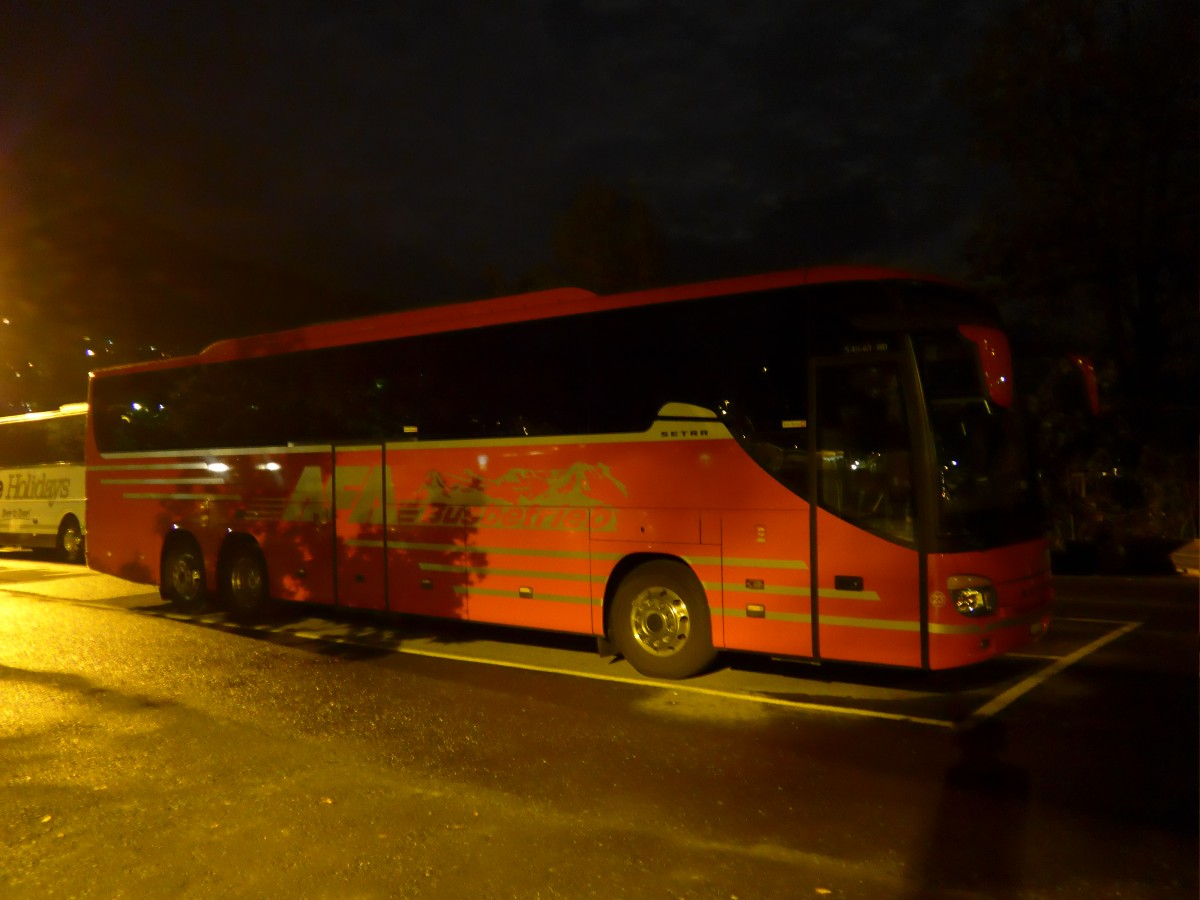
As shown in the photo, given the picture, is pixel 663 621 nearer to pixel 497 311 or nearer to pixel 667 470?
pixel 667 470

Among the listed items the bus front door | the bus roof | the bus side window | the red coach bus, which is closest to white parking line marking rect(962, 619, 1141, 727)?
the red coach bus

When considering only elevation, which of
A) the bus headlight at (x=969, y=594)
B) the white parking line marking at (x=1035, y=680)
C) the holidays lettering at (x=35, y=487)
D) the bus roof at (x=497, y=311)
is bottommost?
the white parking line marking at (x=1035, y=680)

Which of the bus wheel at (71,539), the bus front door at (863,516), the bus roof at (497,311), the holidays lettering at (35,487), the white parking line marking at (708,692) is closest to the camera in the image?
the bus front door at (863,516)

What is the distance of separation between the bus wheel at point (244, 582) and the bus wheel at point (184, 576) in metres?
0.54

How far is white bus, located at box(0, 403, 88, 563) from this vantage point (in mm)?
22172

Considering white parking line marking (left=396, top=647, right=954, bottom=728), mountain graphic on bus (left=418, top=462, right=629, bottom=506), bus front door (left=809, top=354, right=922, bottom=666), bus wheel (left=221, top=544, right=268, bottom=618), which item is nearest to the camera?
bus front door (left=809, top=354, right=922, bottom=666)

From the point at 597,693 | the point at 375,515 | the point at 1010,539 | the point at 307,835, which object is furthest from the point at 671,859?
the point at 375,515

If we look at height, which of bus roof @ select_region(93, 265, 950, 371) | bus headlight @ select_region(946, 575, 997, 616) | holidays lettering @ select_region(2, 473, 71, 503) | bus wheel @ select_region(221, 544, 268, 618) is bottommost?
bus wheel @ select_region(221, 544, 268, 618)

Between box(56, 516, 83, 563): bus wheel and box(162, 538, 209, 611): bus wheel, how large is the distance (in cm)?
999

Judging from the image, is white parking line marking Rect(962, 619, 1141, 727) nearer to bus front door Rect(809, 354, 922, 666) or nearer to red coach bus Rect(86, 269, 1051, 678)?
red coach bus Rect(86, 269, 1051, 678)

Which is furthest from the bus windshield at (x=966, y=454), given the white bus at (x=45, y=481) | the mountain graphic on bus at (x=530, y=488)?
the white bus at (x=45, y=481)

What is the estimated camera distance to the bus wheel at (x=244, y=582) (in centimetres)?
1266

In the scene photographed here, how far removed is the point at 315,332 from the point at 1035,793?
31.0ft

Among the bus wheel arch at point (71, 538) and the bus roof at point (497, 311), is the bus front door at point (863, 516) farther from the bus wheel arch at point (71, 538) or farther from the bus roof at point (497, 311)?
the bus wheel arch at point (71, 538)
